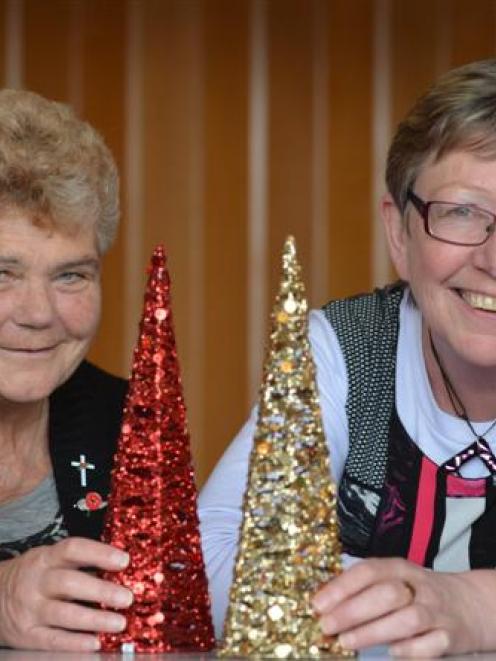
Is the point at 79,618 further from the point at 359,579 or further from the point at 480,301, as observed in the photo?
the point at 480,301

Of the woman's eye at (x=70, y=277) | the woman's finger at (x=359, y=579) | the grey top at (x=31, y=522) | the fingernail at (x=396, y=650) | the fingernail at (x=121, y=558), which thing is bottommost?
the fingernail at (x=396, y=650)

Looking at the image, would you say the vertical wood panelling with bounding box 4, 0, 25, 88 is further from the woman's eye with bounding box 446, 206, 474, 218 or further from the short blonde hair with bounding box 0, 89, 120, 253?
the woman's eye with bounding box 446, 206, 474, 218

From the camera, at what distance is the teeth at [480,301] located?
2.12 meters

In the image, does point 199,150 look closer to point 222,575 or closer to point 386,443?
point 386,443

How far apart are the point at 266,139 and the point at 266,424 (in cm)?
262

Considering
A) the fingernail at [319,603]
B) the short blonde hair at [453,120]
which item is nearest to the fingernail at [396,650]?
the fingernail at [319,603]

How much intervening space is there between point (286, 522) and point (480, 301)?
64 centimetres

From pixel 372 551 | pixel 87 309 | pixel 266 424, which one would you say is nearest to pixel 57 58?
pixel 87 309

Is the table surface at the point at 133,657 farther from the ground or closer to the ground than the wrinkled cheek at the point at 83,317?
closer to the ground

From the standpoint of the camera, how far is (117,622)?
1.66m

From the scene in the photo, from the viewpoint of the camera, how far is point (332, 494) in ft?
5.30

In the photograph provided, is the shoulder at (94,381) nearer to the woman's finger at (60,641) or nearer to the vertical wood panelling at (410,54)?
the woman's finger at (60,641)

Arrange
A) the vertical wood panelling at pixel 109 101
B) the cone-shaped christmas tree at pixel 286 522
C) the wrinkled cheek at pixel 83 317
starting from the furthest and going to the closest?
1. the vertical wood panelling at pixel 109 101
2. the wrinkled cheek at pixel 83 317
3. the cone-shaped christmas tree at pixel 286 522

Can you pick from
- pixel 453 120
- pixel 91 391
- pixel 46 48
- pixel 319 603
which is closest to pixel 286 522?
pixel 319 603
